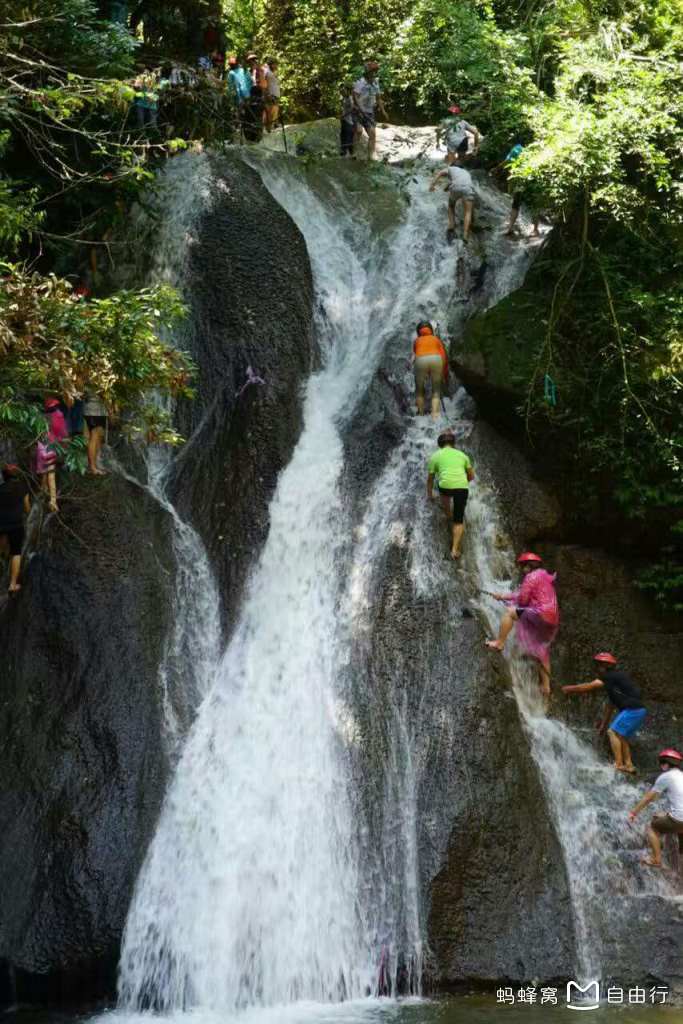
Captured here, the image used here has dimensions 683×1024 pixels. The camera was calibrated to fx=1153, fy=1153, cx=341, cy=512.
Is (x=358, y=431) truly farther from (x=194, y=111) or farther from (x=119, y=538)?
Result: (x=194, y=111)

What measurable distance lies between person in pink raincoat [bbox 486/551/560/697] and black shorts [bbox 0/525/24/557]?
17.6 feet

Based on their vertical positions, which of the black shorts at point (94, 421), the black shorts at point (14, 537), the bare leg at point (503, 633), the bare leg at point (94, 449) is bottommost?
the bare leg at point (503, 633)

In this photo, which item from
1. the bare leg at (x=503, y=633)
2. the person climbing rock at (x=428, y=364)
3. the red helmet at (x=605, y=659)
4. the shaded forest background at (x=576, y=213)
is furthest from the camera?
the person climbing rock at (x=428, y=364)

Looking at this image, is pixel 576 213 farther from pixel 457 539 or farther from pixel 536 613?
pixel 536 613

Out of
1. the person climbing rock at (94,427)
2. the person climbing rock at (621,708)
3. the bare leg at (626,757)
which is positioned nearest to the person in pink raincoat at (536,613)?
the person climbing rock at (621,708)

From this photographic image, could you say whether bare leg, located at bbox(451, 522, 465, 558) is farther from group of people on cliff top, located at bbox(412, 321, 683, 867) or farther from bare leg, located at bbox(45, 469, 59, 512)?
bare leg, located at bbox(45, 469, 59, 512)

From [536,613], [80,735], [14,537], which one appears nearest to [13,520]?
[14,537]

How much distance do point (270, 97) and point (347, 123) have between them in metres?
1.64

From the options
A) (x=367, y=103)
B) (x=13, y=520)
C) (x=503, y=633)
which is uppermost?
(x=367, y=103)

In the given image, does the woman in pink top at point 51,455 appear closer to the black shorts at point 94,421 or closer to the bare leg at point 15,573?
the black shorts at point 94,421

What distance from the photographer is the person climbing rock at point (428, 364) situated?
1516cm

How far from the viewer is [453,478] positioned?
13.4m

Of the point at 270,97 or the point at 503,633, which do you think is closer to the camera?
the point at 503,633

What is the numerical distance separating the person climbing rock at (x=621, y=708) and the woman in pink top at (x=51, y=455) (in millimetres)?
6500
